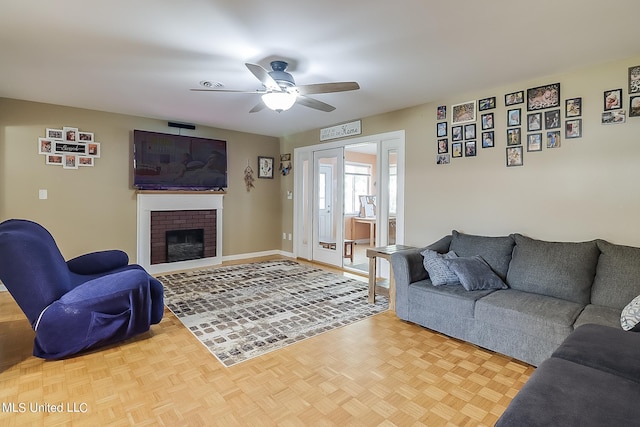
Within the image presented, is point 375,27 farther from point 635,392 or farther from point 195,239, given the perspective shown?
point 195,239

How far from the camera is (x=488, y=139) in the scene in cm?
356

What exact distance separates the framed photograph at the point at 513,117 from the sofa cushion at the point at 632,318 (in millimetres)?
1943

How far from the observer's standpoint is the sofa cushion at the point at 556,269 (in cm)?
256

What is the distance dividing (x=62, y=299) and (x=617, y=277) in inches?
161

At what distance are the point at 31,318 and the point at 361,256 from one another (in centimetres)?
517

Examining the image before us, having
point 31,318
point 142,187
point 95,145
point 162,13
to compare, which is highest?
point 162,13

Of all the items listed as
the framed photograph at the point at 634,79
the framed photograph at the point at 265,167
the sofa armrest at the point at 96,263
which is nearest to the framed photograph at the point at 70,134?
the sofa armrest at the point at 96,263

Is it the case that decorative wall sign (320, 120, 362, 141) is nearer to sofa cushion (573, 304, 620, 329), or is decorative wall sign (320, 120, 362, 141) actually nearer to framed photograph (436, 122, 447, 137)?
framed photograph (436, 122, 447, 137)

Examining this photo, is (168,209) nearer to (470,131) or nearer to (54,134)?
(54,134)

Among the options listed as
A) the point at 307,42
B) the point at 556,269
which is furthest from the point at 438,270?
the point at 307,42

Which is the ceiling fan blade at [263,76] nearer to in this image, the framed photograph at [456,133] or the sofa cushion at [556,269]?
the framed photograph at [456,133]

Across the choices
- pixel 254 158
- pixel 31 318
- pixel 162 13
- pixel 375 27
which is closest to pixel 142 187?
pixel 254 158

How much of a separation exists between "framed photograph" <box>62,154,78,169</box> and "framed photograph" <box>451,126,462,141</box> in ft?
16.1

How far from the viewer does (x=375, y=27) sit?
2289 millimetres
